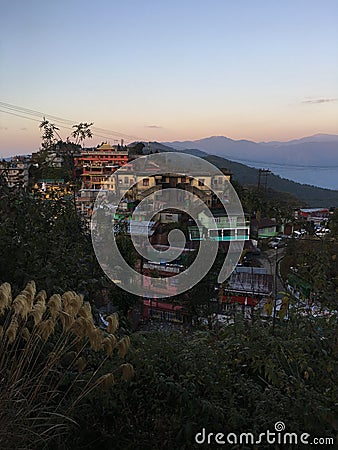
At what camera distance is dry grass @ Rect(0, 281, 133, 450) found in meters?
1.04

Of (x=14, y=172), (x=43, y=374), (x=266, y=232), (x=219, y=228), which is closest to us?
(x=43, y=374)

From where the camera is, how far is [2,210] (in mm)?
1963

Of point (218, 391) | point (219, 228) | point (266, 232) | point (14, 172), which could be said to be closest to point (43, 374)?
point (218, 391)

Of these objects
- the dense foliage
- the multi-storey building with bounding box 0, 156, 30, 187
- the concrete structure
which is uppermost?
the multi-storey building with bounding box 0, 156, 30, 187

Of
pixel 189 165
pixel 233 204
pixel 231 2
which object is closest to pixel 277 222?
pixel 233 204

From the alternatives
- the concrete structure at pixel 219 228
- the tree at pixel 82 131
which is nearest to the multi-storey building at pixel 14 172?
the tree at pixel 82 131

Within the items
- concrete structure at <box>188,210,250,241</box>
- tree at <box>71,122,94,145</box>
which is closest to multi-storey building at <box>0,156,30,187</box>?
tree at <box>71,122,94,145</box>

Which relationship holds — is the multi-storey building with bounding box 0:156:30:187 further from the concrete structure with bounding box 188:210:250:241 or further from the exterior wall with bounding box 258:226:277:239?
the concrete structure with bounding box 188:210:250:241

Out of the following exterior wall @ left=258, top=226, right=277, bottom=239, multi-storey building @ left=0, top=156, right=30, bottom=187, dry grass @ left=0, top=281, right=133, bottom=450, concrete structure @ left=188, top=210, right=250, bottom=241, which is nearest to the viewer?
dry grass @ left=0, top=281, right=133, bottom=450

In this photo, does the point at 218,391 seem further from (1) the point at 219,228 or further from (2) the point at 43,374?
(1) the point at 219,228

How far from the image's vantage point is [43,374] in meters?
1.16

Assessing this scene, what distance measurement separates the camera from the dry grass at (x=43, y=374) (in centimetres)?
104

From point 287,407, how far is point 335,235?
1.15m

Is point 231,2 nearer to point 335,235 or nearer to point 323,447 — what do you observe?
point 335,235
